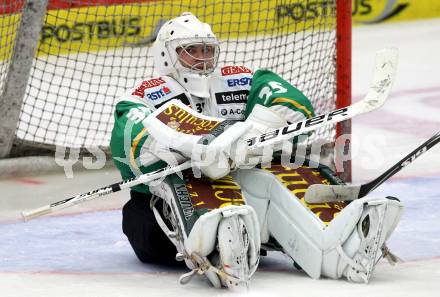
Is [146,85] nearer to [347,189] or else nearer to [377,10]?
[347,189]

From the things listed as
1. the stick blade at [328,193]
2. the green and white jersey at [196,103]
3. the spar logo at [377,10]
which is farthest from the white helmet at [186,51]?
the spar logo at [377,10]

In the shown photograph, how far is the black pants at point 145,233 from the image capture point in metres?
4.13

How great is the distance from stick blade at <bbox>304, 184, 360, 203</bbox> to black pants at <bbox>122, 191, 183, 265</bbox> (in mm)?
525

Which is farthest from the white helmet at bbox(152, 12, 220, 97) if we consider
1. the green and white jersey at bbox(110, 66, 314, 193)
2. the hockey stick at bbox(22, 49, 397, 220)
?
the hockey stick at bbox(22, 49, 397, 220)

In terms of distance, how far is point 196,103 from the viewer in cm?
427

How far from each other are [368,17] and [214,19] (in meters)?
2.29

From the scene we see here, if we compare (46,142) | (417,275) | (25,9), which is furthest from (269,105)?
(46,142)

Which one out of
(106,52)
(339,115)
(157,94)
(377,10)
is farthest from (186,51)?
(377,10)

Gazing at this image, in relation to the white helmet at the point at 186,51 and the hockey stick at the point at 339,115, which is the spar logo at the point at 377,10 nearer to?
the white helmet at the point at 186,51

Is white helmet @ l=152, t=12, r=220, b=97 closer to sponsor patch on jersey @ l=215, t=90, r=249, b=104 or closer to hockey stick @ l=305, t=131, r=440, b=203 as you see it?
sponsor patch on jersey @ l=215, t=90, r=249, b=104

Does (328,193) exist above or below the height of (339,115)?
below

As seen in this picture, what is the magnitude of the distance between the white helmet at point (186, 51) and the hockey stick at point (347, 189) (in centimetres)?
59

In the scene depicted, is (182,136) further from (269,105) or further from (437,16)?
(437,16)

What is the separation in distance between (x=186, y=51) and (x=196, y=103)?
0.18 meters
